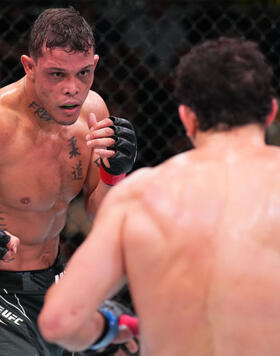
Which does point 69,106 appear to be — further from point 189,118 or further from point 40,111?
point 189,118

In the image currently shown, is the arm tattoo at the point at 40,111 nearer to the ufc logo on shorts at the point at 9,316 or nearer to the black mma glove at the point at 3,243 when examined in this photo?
the black mma glove at the point at 3,243

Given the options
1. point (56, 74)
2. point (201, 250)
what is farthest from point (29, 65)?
point (201, 250)

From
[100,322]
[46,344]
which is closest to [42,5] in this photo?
[46,344]

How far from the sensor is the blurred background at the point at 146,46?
9.54ft

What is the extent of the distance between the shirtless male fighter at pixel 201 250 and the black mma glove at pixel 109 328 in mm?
123

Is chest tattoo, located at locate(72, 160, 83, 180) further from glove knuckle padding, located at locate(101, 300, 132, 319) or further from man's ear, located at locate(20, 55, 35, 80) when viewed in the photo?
glove knuckle padding, located at locate(101, 300, 132, 319)

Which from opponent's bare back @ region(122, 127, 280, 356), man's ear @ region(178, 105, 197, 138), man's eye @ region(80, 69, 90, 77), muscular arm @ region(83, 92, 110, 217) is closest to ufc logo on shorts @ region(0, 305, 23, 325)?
muscular arm @ region(83, 92, 110, 217)

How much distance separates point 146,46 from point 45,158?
1221 millimetres

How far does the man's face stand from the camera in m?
1.78

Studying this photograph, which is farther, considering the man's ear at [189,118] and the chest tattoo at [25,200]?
the chest tattoo at [25,200]

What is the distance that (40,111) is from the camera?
6.31 feet

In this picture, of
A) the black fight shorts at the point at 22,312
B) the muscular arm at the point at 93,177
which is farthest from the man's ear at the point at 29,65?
the black fight shorts at the point at 22,312

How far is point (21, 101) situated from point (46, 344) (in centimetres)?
72

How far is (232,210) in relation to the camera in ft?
3.80
